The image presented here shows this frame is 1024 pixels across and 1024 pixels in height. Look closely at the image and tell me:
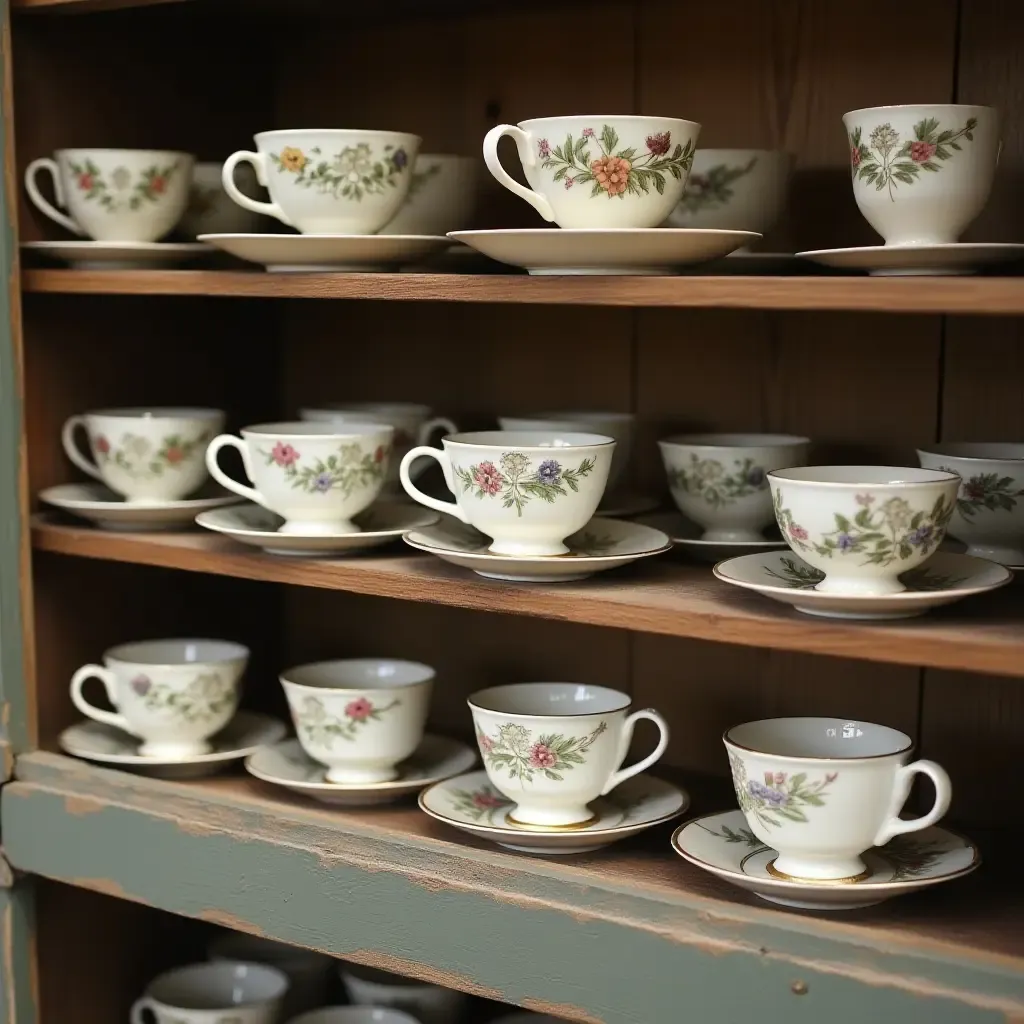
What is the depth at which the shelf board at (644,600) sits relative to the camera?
3.30 ft

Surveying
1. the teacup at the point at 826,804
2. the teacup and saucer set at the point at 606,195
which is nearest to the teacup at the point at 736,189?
the teacup and saucer set at the point at 606,195

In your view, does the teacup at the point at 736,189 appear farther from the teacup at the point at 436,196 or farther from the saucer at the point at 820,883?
the saucer at the point at 820,883

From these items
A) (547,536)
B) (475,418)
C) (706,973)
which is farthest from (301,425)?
(706,973)

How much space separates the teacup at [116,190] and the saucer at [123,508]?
0.75ft

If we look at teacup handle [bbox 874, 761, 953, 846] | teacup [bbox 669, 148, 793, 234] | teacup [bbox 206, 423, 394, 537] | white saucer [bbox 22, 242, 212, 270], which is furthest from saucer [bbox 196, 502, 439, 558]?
teacup handle [bbox 874, 761, 953, 846]

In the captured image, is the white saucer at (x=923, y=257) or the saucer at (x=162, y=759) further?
the saucer at (x=162, y=759)

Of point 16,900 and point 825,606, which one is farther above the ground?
point 825,606

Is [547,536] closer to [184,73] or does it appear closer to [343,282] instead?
[343,282]

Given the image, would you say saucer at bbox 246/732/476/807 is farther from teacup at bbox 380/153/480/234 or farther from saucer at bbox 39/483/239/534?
teacup at bbox 380/153/480/234

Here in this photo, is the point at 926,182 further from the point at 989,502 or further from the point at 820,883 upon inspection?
the point at 820,883

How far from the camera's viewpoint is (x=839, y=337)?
4.34 ft

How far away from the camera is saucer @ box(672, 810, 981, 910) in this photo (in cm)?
107

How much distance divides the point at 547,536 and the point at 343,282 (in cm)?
25

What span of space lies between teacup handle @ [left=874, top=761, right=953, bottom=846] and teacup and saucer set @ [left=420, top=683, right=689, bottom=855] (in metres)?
0.18
